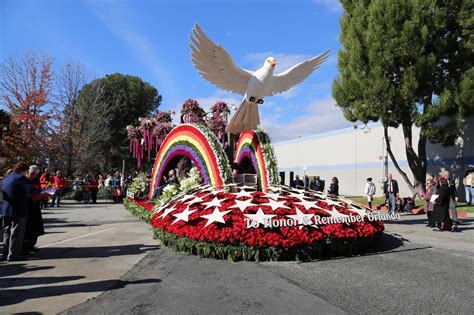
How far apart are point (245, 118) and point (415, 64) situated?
11343mm

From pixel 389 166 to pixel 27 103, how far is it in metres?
25.8

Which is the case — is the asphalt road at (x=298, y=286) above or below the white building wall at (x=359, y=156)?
below

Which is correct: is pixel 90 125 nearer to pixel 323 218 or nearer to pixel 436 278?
pixel 323 218

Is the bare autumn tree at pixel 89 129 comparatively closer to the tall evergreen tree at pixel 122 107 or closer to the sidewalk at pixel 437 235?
the tall evergreen tree at pixel 122 107

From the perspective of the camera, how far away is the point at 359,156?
103 ft

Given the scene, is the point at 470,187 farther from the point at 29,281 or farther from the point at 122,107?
the point at 122,107

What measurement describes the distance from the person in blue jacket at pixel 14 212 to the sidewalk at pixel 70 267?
0.30 metres

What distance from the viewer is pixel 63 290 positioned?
5.20m

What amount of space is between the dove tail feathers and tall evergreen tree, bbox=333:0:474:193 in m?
10.0

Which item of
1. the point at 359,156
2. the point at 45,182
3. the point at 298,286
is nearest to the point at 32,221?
the point at 298,286

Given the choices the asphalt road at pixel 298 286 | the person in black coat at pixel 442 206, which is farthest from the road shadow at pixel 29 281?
the person in black coat at pixel 442 206

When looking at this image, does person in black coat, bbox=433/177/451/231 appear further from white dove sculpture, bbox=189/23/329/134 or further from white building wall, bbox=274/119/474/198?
white building wall, bbox=274/119/474/198

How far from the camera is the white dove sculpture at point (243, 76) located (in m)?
10.7

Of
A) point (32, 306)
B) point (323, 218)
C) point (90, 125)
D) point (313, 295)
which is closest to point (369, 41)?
point (323, 218)
